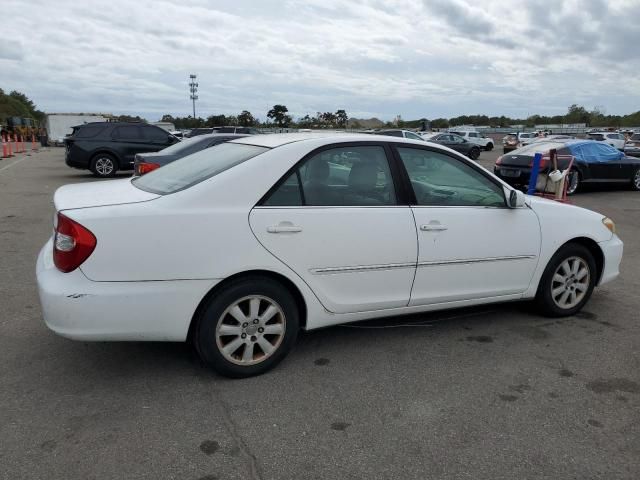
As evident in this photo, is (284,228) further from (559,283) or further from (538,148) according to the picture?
(538,148)

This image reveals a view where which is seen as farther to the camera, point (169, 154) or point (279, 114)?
point (279, 114)

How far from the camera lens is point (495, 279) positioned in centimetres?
430

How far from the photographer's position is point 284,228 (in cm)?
346

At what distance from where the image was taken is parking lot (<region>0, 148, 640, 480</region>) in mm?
2693

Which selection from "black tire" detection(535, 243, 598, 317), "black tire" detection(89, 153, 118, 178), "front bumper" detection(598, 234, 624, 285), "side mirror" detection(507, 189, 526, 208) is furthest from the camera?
"black tire" detection(89, 153, 118, 178)

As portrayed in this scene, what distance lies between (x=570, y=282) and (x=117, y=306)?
12.1 feet

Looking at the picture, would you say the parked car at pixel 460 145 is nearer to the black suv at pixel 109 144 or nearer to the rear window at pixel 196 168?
A: the black suv at pixel 109 144

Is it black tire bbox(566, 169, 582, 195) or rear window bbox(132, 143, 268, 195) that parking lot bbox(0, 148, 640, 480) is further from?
black tire bbox(566, 169, 582, 195)

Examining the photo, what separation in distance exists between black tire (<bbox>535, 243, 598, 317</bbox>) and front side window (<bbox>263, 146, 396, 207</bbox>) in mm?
1661

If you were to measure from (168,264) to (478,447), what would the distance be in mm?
1989

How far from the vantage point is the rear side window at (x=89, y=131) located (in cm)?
1571

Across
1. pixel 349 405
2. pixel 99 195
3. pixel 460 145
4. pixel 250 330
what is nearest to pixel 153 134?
pixel 99 195

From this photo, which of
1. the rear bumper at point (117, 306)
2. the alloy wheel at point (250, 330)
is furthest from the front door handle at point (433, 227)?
the rear bumper at point (117, 306)

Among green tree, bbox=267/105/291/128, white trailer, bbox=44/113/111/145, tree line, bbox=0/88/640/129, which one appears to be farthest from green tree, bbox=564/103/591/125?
white trailer, bbox=44/113/111/145
